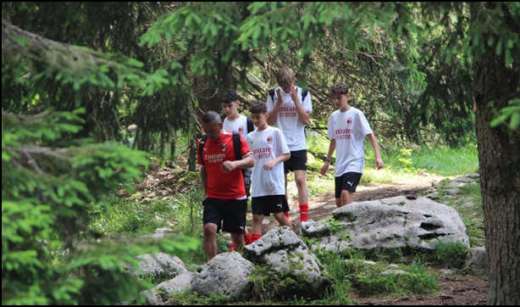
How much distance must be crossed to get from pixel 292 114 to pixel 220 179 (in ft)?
6.56

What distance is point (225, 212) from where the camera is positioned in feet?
35.2

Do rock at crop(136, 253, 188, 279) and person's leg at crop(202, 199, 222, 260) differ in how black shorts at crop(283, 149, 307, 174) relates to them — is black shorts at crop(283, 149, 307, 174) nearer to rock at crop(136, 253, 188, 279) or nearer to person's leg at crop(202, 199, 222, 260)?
person's leg at crop(202, 199, 222, 260)

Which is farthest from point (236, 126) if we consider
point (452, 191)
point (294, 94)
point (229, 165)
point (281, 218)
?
point (452, 191)

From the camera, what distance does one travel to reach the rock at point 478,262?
10.8 meters

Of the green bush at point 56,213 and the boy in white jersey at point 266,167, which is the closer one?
the green bush at point 56,213

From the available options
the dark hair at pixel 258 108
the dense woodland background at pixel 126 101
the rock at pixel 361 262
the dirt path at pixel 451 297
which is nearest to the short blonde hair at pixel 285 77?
the dark hair at pixel 258 108

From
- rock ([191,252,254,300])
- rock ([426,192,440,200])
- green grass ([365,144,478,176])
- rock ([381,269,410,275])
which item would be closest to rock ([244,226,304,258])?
rock ([191,252,254,300])

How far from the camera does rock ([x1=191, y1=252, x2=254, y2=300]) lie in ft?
30.4

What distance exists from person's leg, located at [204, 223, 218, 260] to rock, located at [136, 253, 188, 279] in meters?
0.40

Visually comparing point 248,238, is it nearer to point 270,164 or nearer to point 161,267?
point 270,164

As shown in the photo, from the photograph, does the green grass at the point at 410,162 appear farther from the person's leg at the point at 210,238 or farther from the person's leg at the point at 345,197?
the person's leg at the point at 210,238

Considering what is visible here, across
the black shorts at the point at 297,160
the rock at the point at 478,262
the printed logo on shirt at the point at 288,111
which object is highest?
the printed logo on shirt at the point at 288,111

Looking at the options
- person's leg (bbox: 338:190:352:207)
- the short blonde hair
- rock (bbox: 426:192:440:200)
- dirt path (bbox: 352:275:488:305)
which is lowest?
dirt path (bbox: 352:275:488:305)

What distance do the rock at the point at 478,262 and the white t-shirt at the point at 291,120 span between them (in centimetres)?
276
